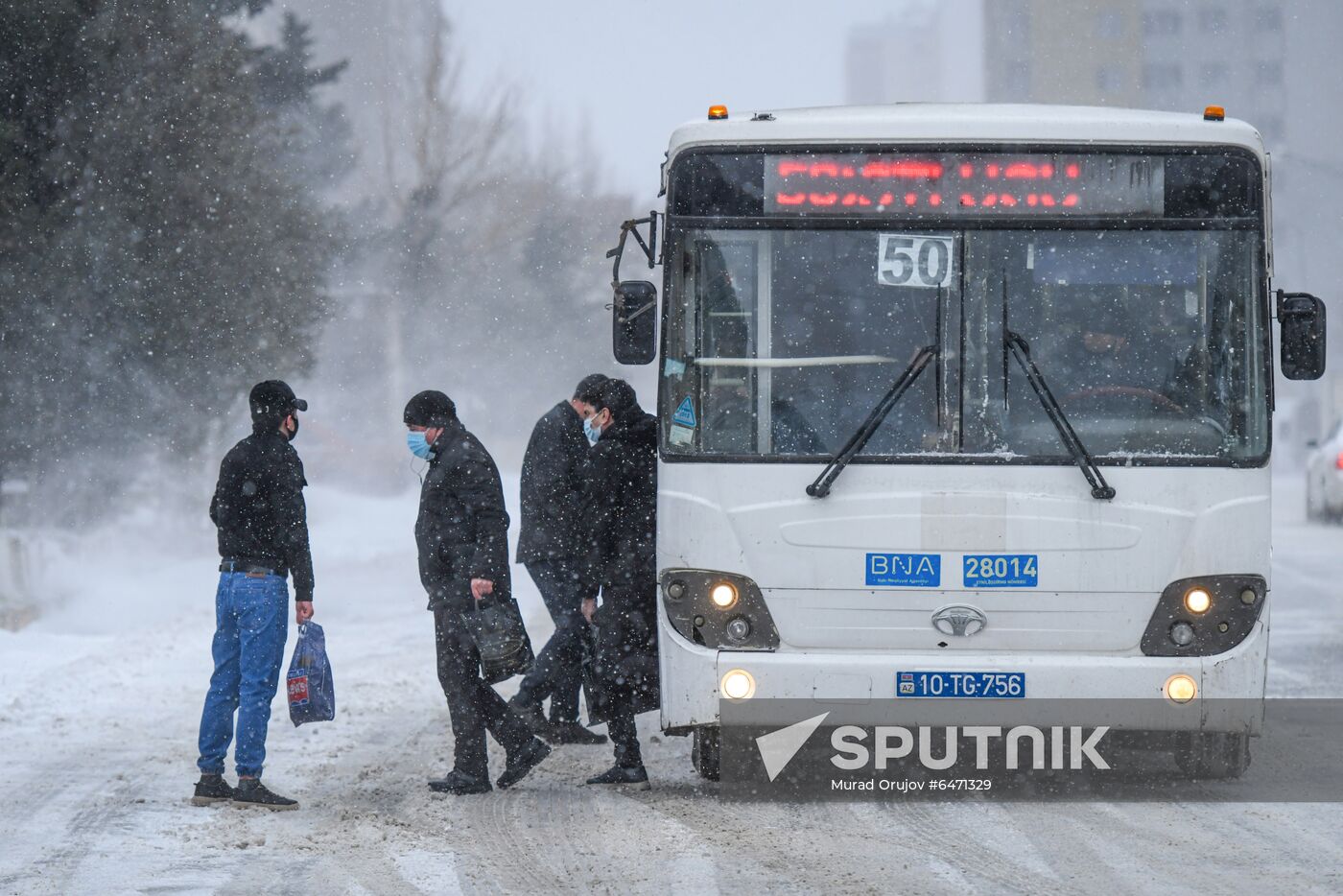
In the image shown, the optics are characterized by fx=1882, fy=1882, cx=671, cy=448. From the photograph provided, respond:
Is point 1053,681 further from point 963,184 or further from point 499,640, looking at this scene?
point 499,640

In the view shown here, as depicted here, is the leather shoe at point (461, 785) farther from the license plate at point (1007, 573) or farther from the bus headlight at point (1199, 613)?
the bus headlight at point (1199, 613)

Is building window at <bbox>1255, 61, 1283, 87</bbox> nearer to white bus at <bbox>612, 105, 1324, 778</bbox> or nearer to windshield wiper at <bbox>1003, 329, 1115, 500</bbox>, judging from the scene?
white bus at <bbox>612, 105, 1324, 778</bbox>

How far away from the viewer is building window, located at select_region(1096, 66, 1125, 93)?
98438mm

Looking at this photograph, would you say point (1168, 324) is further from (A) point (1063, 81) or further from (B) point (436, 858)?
(A) point (1063, 81)

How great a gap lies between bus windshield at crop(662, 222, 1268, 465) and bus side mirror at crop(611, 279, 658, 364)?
17cm

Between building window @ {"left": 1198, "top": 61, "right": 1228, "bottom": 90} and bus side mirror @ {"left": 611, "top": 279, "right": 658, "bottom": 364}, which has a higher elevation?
building window @ {"left": 1198, "top": 61, "right": 1228, "bottom": 90}

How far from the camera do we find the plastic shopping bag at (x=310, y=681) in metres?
8.36

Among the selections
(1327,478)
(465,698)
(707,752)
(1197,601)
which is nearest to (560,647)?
(465,698)

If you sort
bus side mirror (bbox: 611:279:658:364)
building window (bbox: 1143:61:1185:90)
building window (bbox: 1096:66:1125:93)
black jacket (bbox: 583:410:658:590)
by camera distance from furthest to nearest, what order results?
building window (bbox: 1143:61:1185:90) < building window (bbox: 1096:66:1125:93) < black jacket (bbox: 583:410:658:590) < bus side mirror (bbox: 611:279:658:364)

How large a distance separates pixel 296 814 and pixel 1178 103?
97965 millimetres

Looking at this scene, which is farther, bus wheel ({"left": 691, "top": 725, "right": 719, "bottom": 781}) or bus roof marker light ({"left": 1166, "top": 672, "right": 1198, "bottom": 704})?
bus wheel ({"left": 691, "top": 725, "right": 719, "bottom": 781})

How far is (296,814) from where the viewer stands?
25.9 ft

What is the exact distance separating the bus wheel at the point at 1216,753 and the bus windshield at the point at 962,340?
1267 millimetres

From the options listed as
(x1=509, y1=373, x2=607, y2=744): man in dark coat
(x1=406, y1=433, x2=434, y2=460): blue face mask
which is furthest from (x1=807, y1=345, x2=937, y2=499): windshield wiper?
(x1=509, y1=373, x2=607, y2=744): man in dark coat
